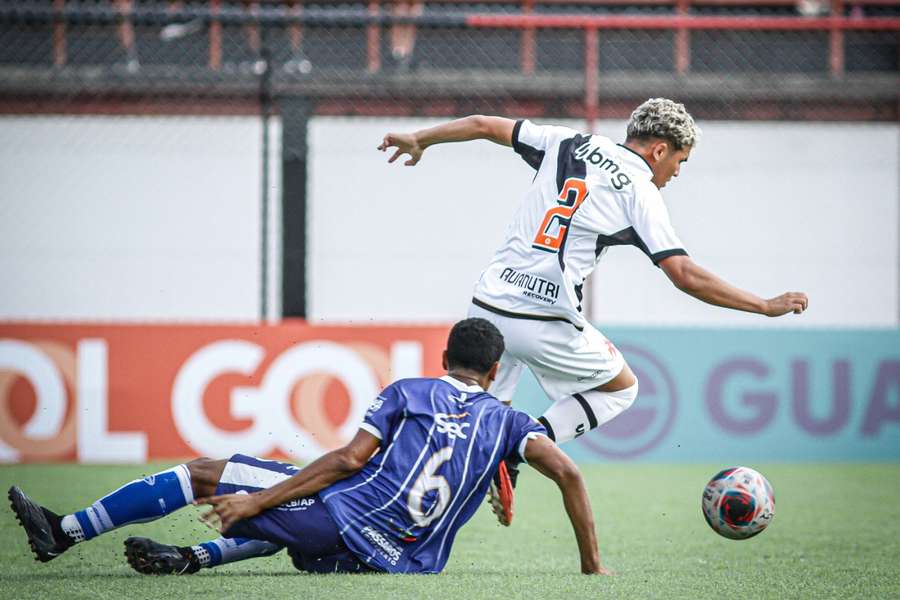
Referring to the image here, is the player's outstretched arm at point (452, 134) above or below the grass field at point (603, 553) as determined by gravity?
above

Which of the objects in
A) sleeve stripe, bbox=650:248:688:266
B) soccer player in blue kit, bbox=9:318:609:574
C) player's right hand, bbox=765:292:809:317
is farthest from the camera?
sleeve stripe, bbox=650:248:688:266

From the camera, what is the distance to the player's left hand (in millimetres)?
4520

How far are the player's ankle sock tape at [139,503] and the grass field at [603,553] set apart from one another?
0.69 ft

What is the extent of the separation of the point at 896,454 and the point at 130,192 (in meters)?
7.10

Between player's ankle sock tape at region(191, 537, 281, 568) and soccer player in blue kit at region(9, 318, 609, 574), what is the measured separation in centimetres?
17

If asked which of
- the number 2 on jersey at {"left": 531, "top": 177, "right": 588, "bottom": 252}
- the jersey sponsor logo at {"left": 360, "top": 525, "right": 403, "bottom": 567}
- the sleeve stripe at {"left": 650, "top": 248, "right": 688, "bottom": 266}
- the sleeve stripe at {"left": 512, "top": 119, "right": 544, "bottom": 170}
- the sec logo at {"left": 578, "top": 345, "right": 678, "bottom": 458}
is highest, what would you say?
the sleeve stripe at {"left": 512, "top": 119, "right": 544, "bottom": 170}

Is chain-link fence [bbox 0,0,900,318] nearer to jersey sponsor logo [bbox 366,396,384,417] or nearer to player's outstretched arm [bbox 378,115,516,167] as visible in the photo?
player's outstretched arm [bbox 378,115,516,167]

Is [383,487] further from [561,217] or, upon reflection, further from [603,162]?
[603,162]

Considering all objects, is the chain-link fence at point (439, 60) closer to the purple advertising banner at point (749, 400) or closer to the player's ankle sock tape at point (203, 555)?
the purple advertising banner at point (749, 400)

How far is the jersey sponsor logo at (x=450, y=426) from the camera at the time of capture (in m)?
4.58

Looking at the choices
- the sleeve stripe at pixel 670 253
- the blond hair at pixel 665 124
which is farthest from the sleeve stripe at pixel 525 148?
the sleeve stripe at pixel 670 253

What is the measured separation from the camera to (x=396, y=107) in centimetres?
1147


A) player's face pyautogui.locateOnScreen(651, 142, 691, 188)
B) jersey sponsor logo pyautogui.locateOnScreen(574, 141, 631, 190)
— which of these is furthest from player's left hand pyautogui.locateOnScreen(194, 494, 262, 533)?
player's face pyautogui.locateOnScreen(651, 142, 691, 188)

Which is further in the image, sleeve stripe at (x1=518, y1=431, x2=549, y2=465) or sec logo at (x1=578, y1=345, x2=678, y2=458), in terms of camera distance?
sec logo at (x1=578, y1=345, x2=678, y2=458)
